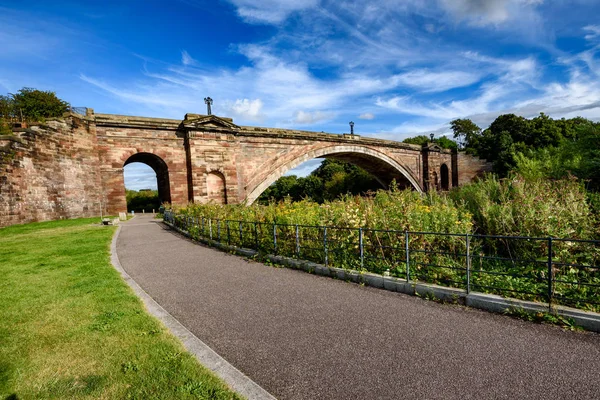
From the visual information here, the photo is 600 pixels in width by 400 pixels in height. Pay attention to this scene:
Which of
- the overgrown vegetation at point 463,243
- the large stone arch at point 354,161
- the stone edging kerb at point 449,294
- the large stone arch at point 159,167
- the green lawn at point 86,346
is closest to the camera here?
the green lawn at point 86,346

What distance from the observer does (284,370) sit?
2.83 meters

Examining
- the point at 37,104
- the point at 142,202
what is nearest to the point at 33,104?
the point at 37,104

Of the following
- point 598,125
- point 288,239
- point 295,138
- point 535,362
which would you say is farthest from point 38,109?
point 598,125

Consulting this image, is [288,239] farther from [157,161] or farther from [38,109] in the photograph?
[38,109]

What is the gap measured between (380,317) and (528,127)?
51.0 metres

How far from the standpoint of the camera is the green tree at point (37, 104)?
2891 cm

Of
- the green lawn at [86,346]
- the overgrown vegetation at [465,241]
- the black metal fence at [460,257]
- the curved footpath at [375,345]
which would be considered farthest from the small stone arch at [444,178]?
the green lawn at [86,346]

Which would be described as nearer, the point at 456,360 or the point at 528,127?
the point at 456,360

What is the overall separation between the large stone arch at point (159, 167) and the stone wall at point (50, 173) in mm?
2475

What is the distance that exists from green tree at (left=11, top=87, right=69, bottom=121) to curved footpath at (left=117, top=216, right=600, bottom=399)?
34110mm

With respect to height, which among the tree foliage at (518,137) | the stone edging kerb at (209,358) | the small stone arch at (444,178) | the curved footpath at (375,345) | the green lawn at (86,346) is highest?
the tree foliage at (518,137)

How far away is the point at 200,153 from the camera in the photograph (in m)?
20.2

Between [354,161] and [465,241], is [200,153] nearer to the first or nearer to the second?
[465,241]

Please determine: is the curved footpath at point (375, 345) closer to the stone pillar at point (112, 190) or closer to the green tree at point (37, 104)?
the stone pillar at point (112, 190)
